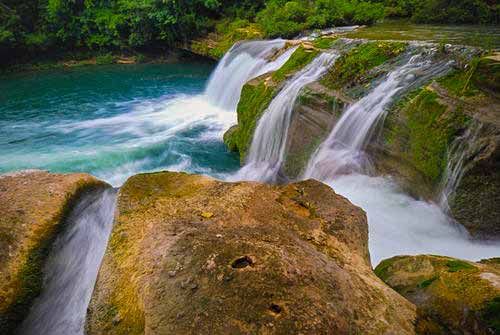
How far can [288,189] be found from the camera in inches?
166

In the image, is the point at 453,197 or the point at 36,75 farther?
the point at 36,75

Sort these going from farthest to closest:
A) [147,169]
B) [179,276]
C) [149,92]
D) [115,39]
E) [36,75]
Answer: [115,39]
[36,75]
[149,92]
[147,169]
[179,276]

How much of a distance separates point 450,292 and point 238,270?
1.60 m

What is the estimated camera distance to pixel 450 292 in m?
2.87

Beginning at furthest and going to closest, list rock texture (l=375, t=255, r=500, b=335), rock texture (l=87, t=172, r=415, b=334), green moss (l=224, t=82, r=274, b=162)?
green moss (l=224, t=82, r=274, b=162) < rock texture (l=375, t=255, r=500, b=335) < rock texture (l=87, t=172, r=415, b=334)

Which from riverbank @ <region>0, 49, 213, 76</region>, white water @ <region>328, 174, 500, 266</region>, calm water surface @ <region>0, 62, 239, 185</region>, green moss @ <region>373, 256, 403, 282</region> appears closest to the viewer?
green moss @ <region>373, 256, 403, 282</region>

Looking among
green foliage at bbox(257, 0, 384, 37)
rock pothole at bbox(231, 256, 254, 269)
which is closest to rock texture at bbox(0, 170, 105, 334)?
rock pothole at bbox(231, 256, 254, 269)

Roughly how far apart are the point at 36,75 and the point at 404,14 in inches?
737

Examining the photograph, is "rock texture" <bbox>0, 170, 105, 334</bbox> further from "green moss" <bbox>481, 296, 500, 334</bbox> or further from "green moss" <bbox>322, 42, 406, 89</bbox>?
"green moss" <bbox>322, 42, 406, 89</bbox>

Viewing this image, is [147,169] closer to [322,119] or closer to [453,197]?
[322,119]

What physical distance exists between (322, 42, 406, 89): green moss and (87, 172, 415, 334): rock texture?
13.9 feet

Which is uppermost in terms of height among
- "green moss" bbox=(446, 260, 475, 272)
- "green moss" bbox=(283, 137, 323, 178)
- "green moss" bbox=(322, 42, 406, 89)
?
"green moss" bbox=(322, 42, 406, 89)

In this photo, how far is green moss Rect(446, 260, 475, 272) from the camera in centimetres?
311

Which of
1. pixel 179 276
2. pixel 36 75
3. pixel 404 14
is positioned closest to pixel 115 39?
pixel 36 75
